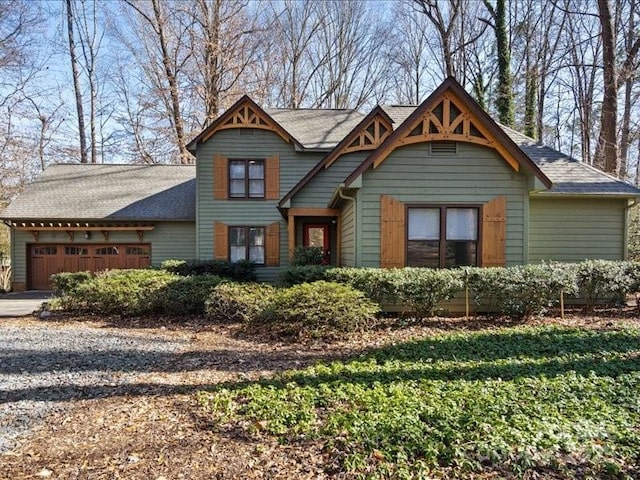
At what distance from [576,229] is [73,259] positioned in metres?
17.0

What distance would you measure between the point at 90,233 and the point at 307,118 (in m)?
9.83

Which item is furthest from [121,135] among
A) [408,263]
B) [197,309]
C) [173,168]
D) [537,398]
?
[537,398]

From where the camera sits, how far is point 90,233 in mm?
15742

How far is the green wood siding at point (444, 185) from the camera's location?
8922 mm

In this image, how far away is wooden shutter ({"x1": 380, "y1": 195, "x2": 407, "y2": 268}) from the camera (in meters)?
8.85

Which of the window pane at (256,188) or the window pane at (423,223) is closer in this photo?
the window pane at (423,223)

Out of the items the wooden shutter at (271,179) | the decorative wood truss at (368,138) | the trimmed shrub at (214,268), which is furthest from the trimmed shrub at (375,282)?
the wooden shutter at (271,179)

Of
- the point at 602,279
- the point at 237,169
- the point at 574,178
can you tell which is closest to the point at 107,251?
the point at 237,169

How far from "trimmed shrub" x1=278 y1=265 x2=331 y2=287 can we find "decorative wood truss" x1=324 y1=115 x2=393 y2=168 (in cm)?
400

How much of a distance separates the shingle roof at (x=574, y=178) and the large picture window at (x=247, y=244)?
937 cm

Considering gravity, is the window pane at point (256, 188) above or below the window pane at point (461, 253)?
above

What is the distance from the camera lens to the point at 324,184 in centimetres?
1255

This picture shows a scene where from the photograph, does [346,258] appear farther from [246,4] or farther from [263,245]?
[246,4]

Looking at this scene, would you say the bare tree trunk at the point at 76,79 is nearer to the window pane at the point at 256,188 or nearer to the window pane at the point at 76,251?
the window pane at the point at 76,251
